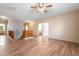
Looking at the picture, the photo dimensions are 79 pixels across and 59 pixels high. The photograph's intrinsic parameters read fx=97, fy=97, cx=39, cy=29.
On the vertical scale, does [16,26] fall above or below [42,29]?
above

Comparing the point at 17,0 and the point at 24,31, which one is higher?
the point at 17,0

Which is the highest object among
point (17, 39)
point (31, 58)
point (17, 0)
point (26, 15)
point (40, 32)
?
point (17, 0)

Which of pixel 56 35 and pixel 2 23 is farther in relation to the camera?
pixel 56 35

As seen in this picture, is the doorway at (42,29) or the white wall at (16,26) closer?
the white wall at (16,26)

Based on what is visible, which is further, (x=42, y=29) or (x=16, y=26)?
(x=42, y=29)

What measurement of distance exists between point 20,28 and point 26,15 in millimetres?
462

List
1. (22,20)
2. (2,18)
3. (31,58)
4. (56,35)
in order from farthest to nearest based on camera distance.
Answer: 1. (56,35)
2. (22,20)
3. (2,18)
4. (31,58)

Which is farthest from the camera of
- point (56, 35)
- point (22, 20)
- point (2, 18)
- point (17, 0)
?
point (56, 35)

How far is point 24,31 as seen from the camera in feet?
10.5

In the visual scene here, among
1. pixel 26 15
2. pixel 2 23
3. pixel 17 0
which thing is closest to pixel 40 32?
pixel 26 15

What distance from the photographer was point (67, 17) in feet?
12.7

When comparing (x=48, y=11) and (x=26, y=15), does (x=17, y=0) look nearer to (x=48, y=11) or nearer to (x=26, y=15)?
(x=26, y=15)

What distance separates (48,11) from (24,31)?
1.02 m

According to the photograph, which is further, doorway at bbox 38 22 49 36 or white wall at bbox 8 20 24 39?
doorway at bbox 38 22 49 36
